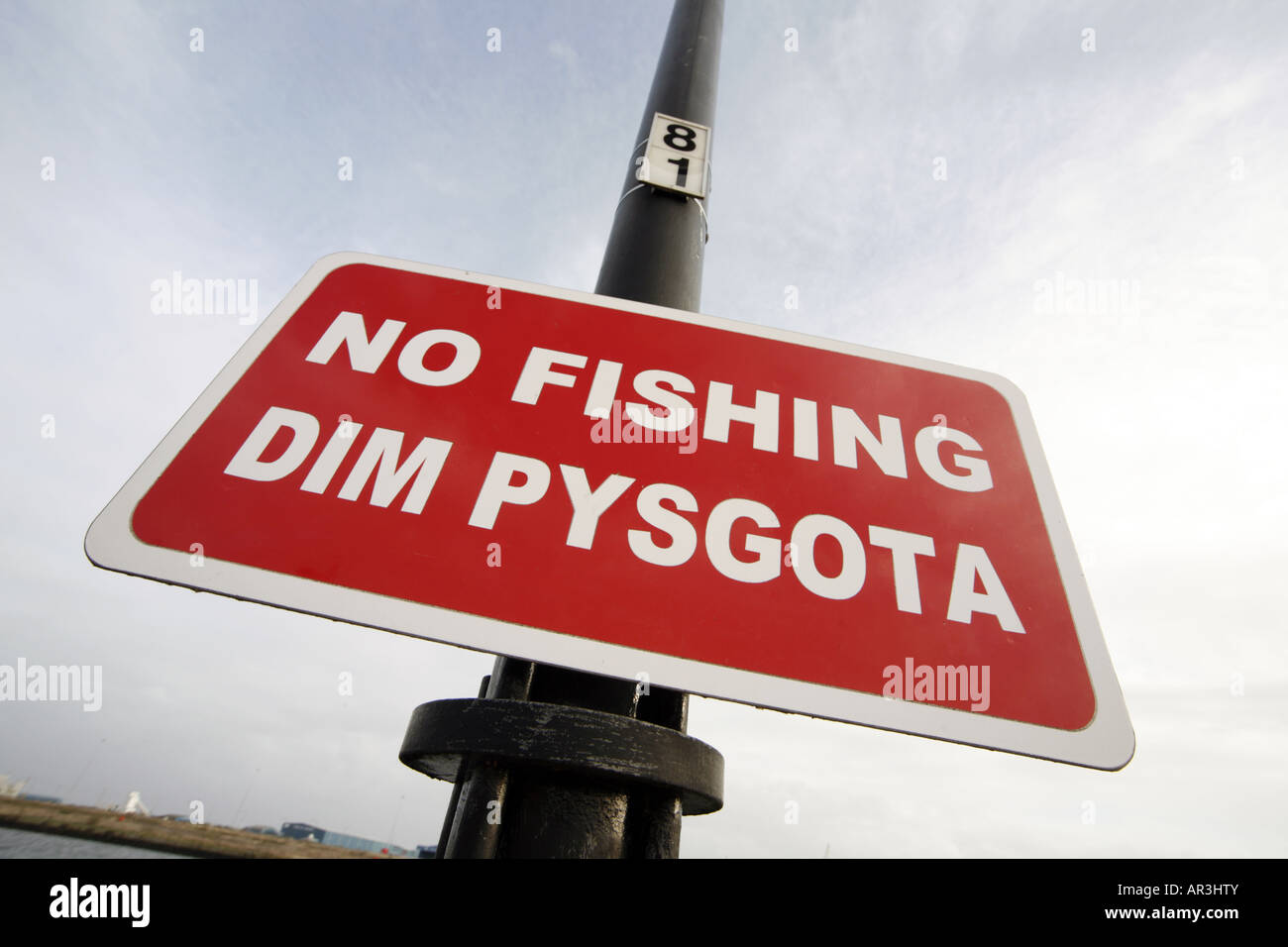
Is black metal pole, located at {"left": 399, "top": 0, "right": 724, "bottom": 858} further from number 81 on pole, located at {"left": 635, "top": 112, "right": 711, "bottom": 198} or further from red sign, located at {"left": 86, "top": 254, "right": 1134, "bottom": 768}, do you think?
number 81 on pole, located at {"left": 635, "top": 112, "right": 711, "bottom": 198}

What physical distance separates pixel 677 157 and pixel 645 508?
1081 mm

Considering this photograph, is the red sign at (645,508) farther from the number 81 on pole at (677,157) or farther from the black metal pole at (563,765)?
the number 81 on pole at (677,157)

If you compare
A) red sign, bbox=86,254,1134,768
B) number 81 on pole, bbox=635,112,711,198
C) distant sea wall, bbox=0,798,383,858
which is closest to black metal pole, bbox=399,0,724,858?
red sign, bbox=86,254,1134,768

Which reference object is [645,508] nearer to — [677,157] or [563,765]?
[563,765]

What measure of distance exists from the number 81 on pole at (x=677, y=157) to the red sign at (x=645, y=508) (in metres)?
0.47

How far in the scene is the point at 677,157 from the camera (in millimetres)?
1597

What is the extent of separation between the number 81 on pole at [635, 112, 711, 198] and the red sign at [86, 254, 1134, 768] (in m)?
0.47

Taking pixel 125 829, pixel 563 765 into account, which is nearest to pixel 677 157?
pixel 563 765

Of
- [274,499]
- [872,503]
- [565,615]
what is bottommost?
[565,615]

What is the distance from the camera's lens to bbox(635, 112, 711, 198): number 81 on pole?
5.02ft
